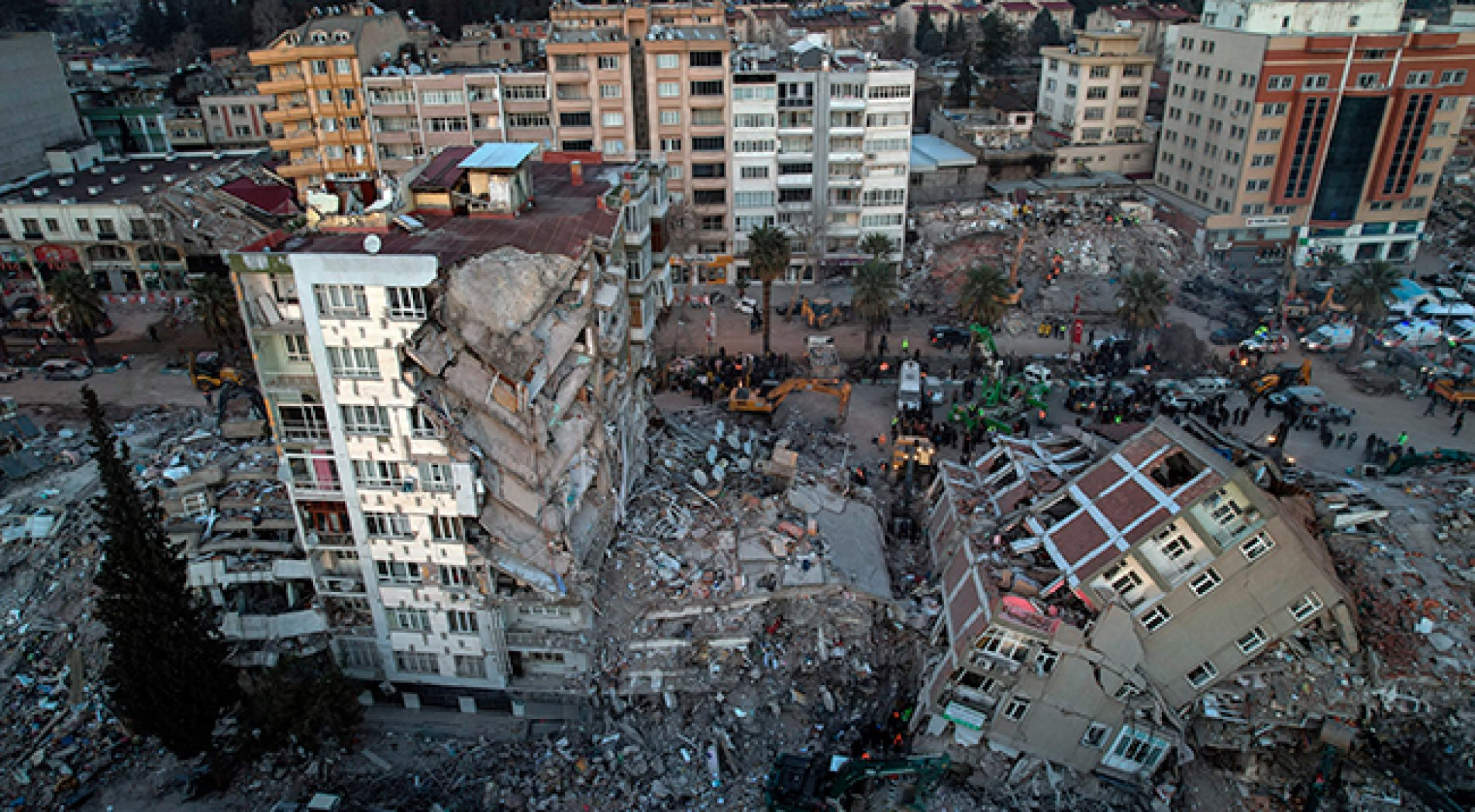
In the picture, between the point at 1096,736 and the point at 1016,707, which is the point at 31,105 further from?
the point at 1096,736

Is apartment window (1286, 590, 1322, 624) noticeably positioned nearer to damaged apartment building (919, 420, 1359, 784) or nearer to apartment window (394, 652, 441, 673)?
damaged apartment building (919, 420, 1359, 784)

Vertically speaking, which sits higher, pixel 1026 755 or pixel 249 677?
pixel 249 677

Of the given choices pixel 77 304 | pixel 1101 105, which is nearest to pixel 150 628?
pixel 77 304

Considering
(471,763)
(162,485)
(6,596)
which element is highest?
(162,485)

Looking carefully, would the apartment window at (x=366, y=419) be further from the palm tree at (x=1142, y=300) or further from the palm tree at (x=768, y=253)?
the palm tree at (x=1142, y=300)

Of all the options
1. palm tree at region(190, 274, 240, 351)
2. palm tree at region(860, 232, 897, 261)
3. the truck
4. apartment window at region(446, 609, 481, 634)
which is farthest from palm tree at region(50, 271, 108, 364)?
the truck

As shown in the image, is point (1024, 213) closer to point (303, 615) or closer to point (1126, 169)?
point (1126, 169)

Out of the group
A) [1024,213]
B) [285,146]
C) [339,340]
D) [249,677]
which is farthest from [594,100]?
[249,677]
